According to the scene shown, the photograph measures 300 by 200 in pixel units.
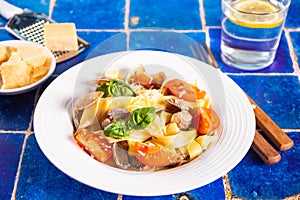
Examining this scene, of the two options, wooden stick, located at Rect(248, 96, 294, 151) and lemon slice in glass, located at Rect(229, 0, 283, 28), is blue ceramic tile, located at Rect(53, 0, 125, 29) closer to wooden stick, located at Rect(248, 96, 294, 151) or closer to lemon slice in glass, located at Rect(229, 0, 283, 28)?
lemon slice in glass, located at Rect(229, 0, 283, 28)

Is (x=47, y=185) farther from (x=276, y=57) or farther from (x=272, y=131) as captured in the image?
(x=276, y=57)

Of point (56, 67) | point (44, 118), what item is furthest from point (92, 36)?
point (44, 118)

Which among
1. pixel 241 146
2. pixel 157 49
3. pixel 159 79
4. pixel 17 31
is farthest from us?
pixel 17 31


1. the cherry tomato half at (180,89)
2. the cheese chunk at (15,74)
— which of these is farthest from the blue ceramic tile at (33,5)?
the cherry tomato half at (180,89)

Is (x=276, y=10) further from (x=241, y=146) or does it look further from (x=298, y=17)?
(x=241, y=146)

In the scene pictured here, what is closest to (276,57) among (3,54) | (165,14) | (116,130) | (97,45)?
(165,14)
